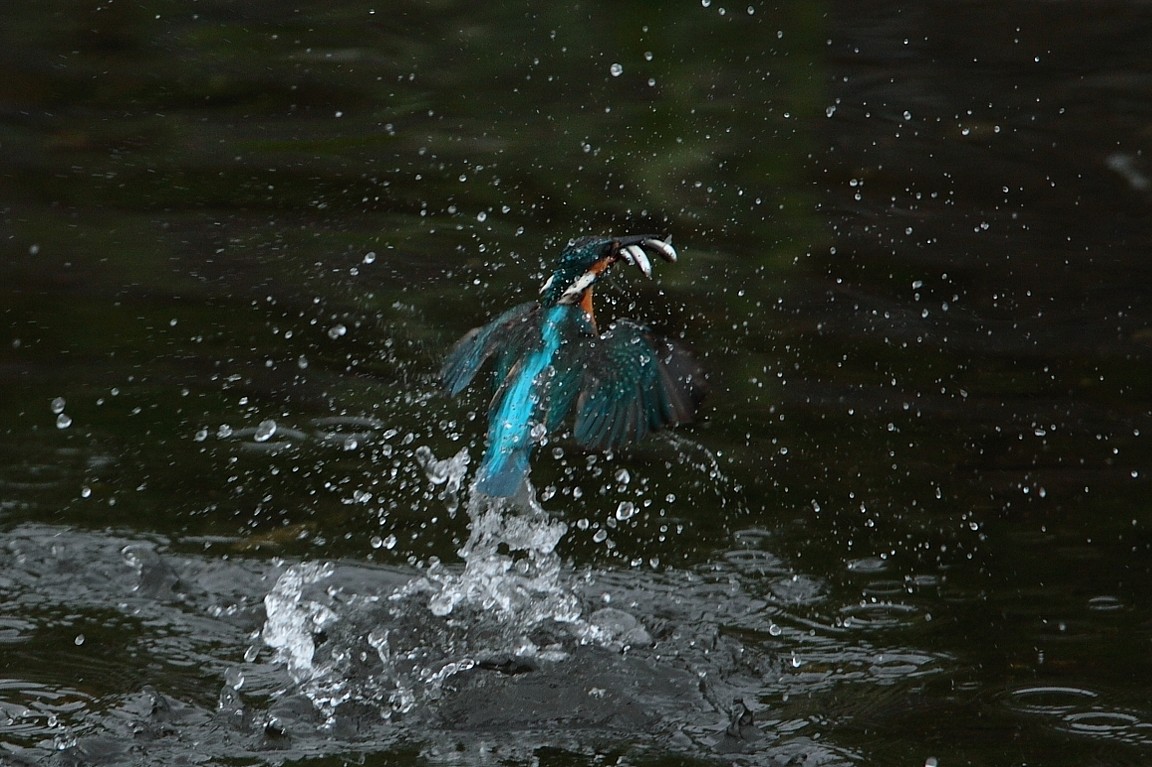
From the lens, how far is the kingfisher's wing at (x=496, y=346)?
14.2 ft

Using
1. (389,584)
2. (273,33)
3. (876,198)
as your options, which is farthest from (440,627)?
(273,33)

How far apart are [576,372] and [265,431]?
137 cm

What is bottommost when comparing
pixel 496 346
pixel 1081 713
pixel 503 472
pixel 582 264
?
pixel 1081 713

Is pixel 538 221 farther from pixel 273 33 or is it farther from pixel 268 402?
pixel 273 33

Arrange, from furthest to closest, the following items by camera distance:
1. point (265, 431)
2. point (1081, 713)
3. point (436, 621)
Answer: point (265, 431) < point (436, 621) < point (1081, 713)

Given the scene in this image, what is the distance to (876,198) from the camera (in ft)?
20.9

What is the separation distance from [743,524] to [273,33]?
156 inches

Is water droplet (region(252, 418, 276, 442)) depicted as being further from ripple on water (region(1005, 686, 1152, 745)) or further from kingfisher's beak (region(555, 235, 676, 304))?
ripple on water (region(1005, 686, 1152, 745))

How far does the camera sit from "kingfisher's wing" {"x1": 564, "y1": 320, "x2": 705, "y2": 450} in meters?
3.92

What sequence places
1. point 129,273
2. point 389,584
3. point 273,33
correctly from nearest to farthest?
1. point 389,584
2. point 129,273
3. point 273,33

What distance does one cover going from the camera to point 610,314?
18.6 ft

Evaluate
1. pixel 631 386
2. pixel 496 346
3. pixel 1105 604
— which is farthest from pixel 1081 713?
pixel 496 346

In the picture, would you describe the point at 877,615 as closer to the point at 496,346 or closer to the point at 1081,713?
the point at 1081,713

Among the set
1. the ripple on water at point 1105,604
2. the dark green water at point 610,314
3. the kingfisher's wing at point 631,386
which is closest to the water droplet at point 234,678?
the dark green water at point 610,314
